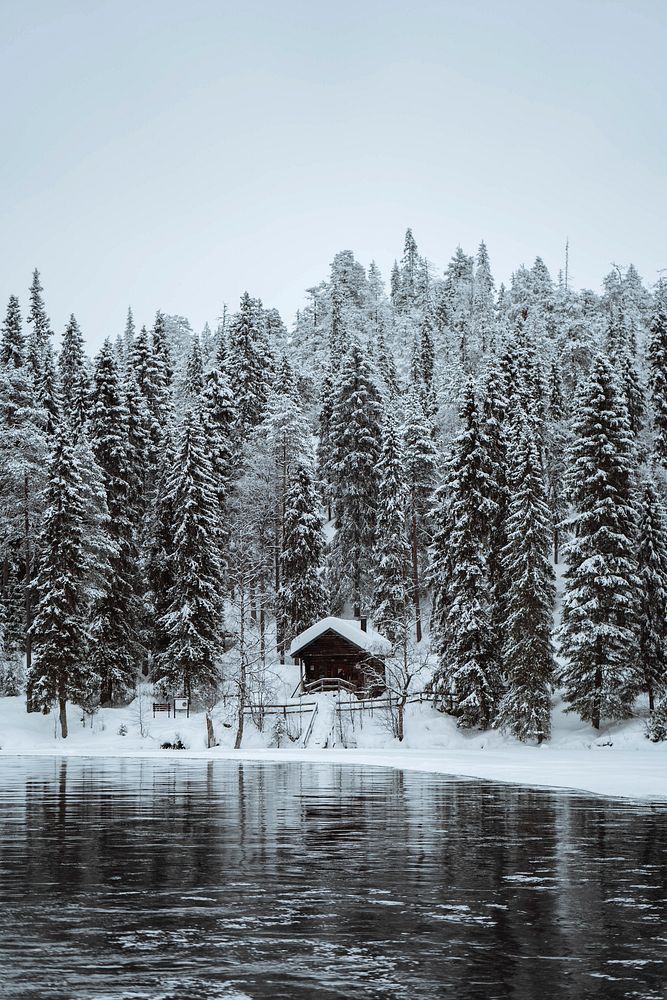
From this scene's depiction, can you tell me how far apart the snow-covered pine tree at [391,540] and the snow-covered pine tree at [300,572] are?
13.5 ft

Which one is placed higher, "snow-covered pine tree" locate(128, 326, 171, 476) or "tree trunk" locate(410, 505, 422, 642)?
"snow-covered pine tree" locate(128, 326, 171, 476)

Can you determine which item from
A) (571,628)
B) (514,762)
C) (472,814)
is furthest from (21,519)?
(472,814)

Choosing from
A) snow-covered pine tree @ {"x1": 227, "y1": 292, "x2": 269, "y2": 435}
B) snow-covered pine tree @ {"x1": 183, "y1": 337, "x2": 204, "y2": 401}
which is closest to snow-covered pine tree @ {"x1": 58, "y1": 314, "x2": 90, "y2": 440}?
snow-covered pine tree @ {"x1": 183, "y1": 337, "x2": 204, "y2": 401}

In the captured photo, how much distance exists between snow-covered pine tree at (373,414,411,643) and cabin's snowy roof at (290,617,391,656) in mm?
1554

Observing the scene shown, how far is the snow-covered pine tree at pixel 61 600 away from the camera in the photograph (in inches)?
2098

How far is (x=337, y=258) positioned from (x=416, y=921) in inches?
6310

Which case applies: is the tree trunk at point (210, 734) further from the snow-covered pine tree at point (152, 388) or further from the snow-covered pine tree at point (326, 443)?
the snow-covered pine tree at point (152, 388)

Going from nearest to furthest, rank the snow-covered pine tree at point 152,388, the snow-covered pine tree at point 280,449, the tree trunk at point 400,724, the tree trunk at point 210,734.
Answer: the tree trunk at point 210,734 → the tree trunk at point 400,724 → the snow-covered pine tree at point 280,449 → the snow-covered pine tree at point 152,388

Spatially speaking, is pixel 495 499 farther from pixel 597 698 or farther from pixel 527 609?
pixel 597 698

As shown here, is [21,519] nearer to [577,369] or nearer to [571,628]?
[571,628]

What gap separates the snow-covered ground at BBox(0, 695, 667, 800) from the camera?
3162 centimetres

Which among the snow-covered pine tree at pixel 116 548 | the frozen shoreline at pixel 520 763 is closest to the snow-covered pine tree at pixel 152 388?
the snow-covered pine tree at pixel 116 548

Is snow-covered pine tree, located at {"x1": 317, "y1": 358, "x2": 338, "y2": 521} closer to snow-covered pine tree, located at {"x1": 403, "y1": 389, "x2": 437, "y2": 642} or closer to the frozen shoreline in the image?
snow-covered pine tree, located at {"x1": 403, "y1": 389, "x2": 437, "y2": 642}

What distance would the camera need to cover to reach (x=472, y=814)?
16531 mm
